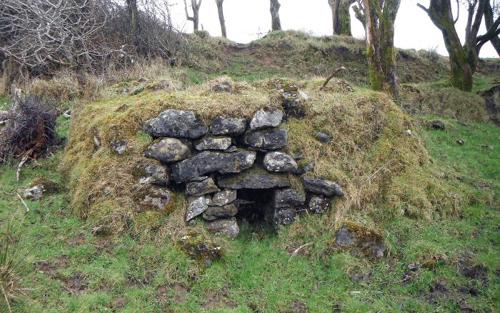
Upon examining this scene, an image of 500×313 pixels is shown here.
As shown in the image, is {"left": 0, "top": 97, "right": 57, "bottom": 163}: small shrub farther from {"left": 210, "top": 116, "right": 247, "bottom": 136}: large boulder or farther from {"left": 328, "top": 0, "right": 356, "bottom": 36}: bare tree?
{"left": 328, "top": 0, "right": 356, "bottom": 36}: bare tree

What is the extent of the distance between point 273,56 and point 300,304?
12.4 m

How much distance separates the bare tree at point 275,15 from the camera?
2036 centimetres

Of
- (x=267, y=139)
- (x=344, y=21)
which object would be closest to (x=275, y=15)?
(x=344, y=21)

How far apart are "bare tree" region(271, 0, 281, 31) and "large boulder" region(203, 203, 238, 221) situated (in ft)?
50.0

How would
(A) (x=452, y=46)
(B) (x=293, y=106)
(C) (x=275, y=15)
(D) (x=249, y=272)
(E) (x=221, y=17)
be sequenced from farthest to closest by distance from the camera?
1. (E) (x=221, y=17)
2. (C) (x=275, y=15)
3. (A) (x=452, y=46)
4. (B) (x=293, y=106)
5. (D) (x=249, y=272)

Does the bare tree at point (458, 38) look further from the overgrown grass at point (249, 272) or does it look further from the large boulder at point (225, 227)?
the large boulder at point (225, 227)

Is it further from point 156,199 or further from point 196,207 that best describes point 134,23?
point 196,207

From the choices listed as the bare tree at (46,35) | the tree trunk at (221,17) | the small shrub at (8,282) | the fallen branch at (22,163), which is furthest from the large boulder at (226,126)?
the tree trunk at (221,17)

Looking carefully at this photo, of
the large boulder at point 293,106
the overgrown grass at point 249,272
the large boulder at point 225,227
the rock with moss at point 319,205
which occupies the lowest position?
the overgrown grass at point 249,272

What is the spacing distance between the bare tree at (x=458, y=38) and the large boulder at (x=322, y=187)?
993 cm

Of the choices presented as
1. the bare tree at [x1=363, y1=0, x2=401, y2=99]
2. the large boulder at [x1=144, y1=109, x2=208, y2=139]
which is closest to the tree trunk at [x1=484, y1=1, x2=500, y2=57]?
the bare tree at [x1=363, y1=0, x2=401, y2=99]

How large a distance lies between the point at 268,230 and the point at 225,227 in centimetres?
80

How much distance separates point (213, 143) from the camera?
681 centimetres

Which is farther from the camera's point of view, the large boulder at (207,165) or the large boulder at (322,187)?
the large boulder at (322,187)
